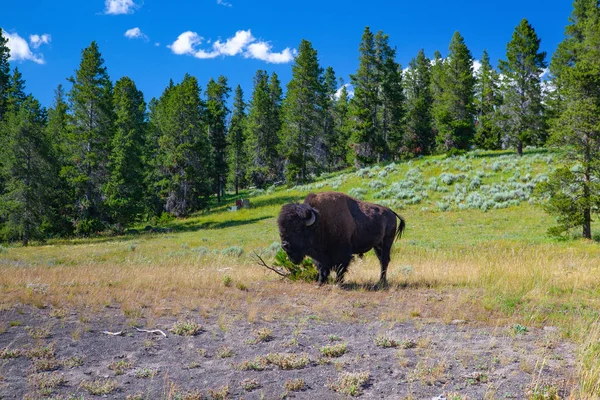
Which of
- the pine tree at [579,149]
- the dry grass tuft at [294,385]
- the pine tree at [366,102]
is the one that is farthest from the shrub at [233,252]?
the pine tree at [366,102]

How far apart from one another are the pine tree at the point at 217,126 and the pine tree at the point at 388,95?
21.8 meters

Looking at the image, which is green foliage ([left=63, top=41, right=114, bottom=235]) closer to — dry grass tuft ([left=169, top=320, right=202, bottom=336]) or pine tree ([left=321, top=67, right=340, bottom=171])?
pine tree ([left=321, top=67, right=340, bottom=171])

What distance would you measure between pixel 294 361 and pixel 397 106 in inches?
2028

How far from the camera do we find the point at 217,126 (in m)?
56.4

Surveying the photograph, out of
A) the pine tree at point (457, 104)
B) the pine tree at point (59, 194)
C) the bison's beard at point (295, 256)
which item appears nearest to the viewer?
A: the bison's beard at point (295, 256)

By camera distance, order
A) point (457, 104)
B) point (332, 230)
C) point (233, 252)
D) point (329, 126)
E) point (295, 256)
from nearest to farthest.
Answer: point (295, 256) < point (332, 230) < point (233, 252) < point (457, 104) < point (329, 126)

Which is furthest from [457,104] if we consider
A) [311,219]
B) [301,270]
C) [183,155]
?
[311,219]

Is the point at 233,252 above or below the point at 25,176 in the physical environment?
below

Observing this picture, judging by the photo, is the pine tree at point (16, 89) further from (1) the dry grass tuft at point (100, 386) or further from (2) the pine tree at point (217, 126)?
(1) the dry grass tuft at point (100, 386)

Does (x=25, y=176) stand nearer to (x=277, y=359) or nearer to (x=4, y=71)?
(x=4, y=71)

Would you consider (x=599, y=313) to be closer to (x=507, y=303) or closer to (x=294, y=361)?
(x=507, y=303)

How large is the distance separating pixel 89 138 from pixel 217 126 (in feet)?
73.0

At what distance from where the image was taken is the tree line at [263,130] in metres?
30.1

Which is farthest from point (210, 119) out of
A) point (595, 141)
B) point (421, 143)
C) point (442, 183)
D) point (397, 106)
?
point (595, 141)
